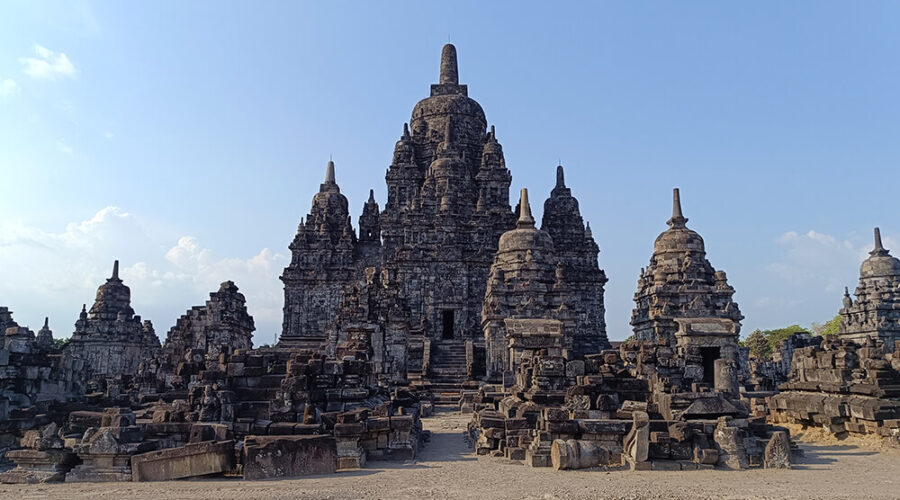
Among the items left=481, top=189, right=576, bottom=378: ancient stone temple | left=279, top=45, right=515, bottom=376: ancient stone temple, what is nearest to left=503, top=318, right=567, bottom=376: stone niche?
left=481, top=189, right=576, bottom=378: ancient stone temple

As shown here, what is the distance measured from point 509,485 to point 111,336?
3466 cm

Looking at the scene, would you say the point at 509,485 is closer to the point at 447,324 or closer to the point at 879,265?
the point at 447,324

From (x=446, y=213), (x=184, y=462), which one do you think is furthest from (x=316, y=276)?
(x=184, y=462)

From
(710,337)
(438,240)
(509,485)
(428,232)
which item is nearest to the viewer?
(509,485)

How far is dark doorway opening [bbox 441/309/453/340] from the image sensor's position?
1447 inches

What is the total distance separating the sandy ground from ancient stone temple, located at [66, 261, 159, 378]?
31.1m

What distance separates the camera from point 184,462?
33.4ft

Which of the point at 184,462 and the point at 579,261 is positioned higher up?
the point at 579,261

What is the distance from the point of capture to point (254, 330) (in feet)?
97.4

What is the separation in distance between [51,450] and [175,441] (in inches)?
71.7

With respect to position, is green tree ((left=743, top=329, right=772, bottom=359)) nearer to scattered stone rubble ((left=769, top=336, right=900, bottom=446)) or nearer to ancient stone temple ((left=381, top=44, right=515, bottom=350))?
ancient stone temple ((left=381, top=44, right=515, bottom=350))

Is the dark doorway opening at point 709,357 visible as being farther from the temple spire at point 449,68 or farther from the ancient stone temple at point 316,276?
the temple spire at point 449,68

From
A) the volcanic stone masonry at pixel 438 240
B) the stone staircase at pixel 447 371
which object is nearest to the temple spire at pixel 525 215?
the volcanic stone masonry at pixel 438 240

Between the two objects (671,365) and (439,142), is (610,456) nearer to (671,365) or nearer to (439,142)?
(671,365)
